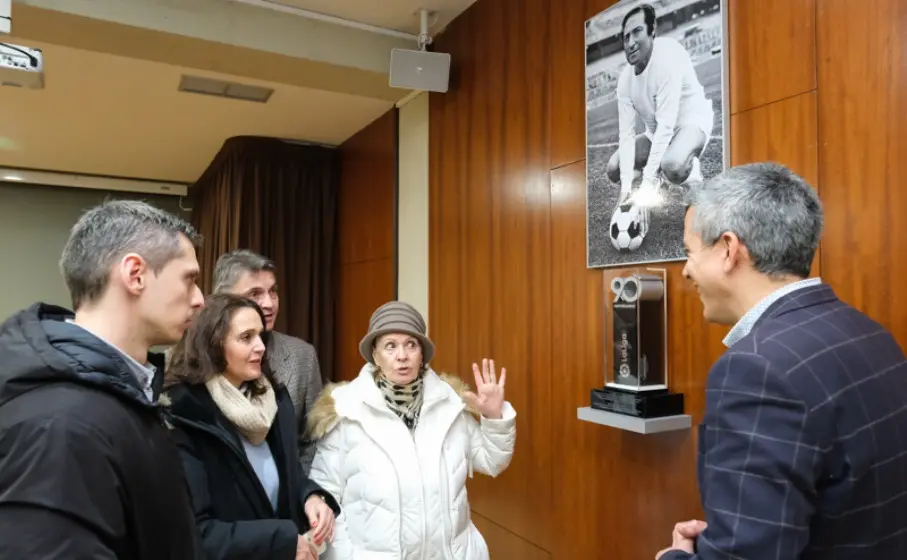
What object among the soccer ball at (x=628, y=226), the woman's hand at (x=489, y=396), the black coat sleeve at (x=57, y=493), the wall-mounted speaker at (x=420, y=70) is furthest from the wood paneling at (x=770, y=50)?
the black coat sleeve at (x=57, y=493)

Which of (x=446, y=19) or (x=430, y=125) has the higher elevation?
(x=446, y=19)

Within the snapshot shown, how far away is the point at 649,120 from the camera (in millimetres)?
1941

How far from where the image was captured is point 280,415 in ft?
5.51

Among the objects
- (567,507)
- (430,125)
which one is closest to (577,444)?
(567,507)

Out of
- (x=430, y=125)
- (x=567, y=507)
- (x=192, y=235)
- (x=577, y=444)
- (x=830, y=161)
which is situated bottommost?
(x=567, y=507)

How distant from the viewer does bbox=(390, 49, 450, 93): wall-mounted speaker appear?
2.82m

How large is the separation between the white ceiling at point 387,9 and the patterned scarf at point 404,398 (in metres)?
1.90

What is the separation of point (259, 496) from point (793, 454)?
3.91 feet

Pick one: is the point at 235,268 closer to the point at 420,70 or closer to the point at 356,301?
the point at 420,70

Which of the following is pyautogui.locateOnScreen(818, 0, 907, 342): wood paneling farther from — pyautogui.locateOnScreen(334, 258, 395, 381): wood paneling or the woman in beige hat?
pyautogui.locateOnScreen(334, 258, 395, 381): wood paneling

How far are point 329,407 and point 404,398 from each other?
0.74 ft

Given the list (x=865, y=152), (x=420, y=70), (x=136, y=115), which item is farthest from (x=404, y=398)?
(x=136, y=115)

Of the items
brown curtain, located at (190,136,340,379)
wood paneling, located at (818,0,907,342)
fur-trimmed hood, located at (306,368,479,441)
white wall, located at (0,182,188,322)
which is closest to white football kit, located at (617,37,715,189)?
wood paneling, located at (818,0,907,342)

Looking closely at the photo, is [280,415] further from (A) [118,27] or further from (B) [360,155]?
(B) [360,155]
